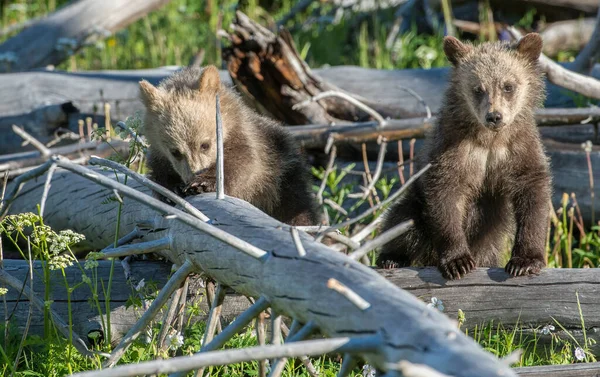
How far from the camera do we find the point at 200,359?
208cm

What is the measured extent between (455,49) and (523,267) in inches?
54.7

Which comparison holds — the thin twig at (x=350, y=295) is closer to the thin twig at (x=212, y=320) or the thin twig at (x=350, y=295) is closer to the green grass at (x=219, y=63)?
the thin twig at (x=212, y=320)

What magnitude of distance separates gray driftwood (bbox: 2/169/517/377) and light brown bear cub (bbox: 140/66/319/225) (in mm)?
766

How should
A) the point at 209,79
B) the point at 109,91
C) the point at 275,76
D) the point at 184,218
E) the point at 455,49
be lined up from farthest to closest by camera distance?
1. the point at 109,91
2. the point at 275,76
3. the point at 209,79
4. the point at 455,49
5. the point at 184,218

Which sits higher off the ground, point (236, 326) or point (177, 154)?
point (177, 154)

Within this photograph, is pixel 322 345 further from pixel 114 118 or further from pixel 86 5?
pixel 86 5

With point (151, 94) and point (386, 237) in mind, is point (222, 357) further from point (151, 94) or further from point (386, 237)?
point (151, 94)

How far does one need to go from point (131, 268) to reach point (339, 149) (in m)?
2.86

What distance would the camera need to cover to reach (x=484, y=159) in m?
4.45

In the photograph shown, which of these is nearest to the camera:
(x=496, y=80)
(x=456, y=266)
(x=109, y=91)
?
(x=456, y=266)

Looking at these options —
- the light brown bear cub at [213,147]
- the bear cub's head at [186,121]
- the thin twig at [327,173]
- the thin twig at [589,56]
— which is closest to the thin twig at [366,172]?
the thin twig at [327,173]

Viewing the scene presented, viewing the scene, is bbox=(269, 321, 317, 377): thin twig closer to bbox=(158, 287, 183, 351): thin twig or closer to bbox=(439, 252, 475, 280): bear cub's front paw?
bbox=(158, 287, 183, 351): thin twig

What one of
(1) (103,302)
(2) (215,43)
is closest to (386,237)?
(1) (103,302)

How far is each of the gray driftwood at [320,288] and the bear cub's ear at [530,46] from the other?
1.97 m
